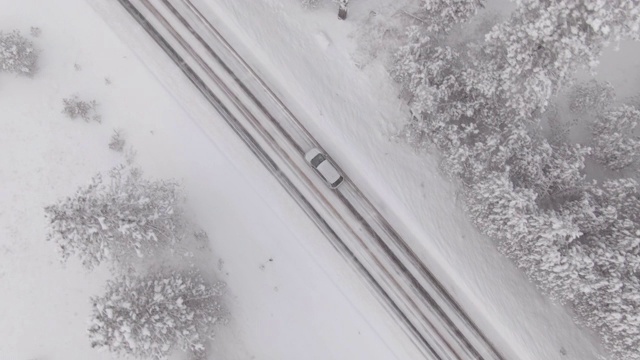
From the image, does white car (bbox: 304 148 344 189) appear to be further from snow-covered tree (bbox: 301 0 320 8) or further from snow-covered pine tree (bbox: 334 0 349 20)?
snow-covered tree (bbox: 301 0 320 8)

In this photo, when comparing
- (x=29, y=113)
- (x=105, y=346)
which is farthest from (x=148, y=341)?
(x=29, y=113)

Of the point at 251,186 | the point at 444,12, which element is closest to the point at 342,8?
the point at 444,12

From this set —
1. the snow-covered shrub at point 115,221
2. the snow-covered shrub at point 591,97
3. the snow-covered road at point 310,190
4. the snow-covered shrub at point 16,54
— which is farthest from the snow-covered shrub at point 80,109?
the snow-covered shrub at point 591,97

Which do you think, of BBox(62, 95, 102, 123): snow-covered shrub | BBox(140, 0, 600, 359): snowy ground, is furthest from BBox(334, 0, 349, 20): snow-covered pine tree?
BBox(62, 95, 102, 123): snow-covered shrub

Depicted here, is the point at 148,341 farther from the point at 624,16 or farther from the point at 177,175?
the point at 624,16

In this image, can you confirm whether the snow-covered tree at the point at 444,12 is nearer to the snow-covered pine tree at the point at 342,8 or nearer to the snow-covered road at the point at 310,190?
the snow-covered pine tree at the point at 342,8

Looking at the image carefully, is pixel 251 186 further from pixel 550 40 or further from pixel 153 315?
pixel 550 40

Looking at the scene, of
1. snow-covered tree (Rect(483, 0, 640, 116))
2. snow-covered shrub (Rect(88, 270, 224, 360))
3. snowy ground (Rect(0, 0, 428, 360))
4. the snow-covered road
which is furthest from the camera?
the snow-covered road

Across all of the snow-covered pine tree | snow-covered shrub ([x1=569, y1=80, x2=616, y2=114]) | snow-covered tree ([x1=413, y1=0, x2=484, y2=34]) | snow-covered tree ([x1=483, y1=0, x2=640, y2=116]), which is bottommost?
snow-covered shrub ([x1=569, y1=80, x2=616, y2=114])
